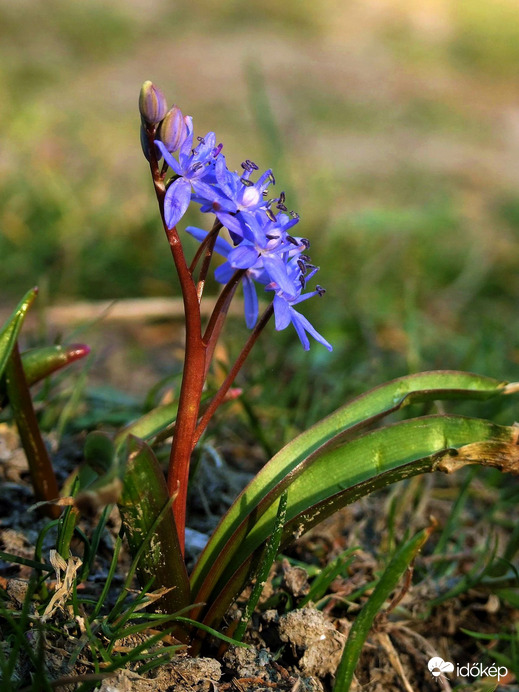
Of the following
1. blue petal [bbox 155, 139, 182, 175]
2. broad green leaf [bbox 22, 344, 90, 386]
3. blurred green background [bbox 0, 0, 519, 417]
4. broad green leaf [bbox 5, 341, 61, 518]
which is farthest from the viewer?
blurred green background [bbox 0, 0, 519, 417]

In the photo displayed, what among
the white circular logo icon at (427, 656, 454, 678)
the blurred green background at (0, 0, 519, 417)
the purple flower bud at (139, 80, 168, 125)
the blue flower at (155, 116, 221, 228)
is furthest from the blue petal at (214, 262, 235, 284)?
the blurred green background at (0, 0, 519, 417)

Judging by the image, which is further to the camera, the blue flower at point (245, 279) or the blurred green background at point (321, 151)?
the blurred green background at point (321, 151)

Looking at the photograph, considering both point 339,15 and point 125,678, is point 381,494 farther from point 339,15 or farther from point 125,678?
point 339,15

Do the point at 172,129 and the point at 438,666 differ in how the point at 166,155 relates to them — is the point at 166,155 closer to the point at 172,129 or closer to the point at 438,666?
the point at 172,129

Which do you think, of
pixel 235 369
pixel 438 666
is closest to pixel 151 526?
pixel 235 369

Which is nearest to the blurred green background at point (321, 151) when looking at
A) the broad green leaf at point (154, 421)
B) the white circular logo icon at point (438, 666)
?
the broad green leaf at point (154, 421)

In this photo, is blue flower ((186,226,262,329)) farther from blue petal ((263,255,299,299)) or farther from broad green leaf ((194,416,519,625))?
broad green leaf ((194,416,519,625))

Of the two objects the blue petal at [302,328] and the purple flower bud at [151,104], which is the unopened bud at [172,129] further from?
the blue petal at [302,328]
